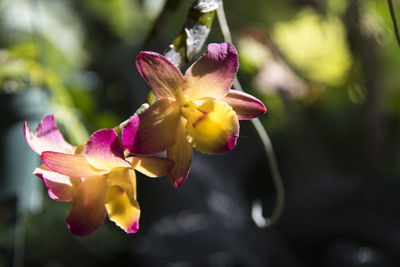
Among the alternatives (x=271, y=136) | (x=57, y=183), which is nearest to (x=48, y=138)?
(x=57, y=183)

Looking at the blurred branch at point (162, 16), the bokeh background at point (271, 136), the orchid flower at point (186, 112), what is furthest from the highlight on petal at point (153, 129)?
the bokeh background at point (271, 136)

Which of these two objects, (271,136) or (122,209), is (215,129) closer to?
(122,209)

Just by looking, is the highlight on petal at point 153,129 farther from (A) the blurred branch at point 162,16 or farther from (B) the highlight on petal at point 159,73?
(A) the blurred branch at point 162,16

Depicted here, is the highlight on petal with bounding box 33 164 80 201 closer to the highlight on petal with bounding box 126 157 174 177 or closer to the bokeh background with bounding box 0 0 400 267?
the highlight on petal with bounding box 126 157 174 177

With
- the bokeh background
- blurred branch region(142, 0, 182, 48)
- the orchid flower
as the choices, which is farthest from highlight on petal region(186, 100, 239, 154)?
the bokeh background

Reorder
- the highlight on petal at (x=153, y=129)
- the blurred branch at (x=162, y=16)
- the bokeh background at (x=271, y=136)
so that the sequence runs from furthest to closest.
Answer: the bokeh background at (x=271, y=136) → the blurred branch at (x=162, y=16) → the highlight on petal at (x=153, y=129)

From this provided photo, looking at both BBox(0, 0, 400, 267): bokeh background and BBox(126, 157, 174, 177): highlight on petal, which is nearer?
BBox(126, 157, 174, 177): highlight on petal

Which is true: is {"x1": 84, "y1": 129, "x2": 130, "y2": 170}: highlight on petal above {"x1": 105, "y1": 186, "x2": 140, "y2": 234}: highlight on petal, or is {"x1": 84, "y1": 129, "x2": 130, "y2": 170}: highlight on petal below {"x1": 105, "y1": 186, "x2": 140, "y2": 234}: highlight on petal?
above
